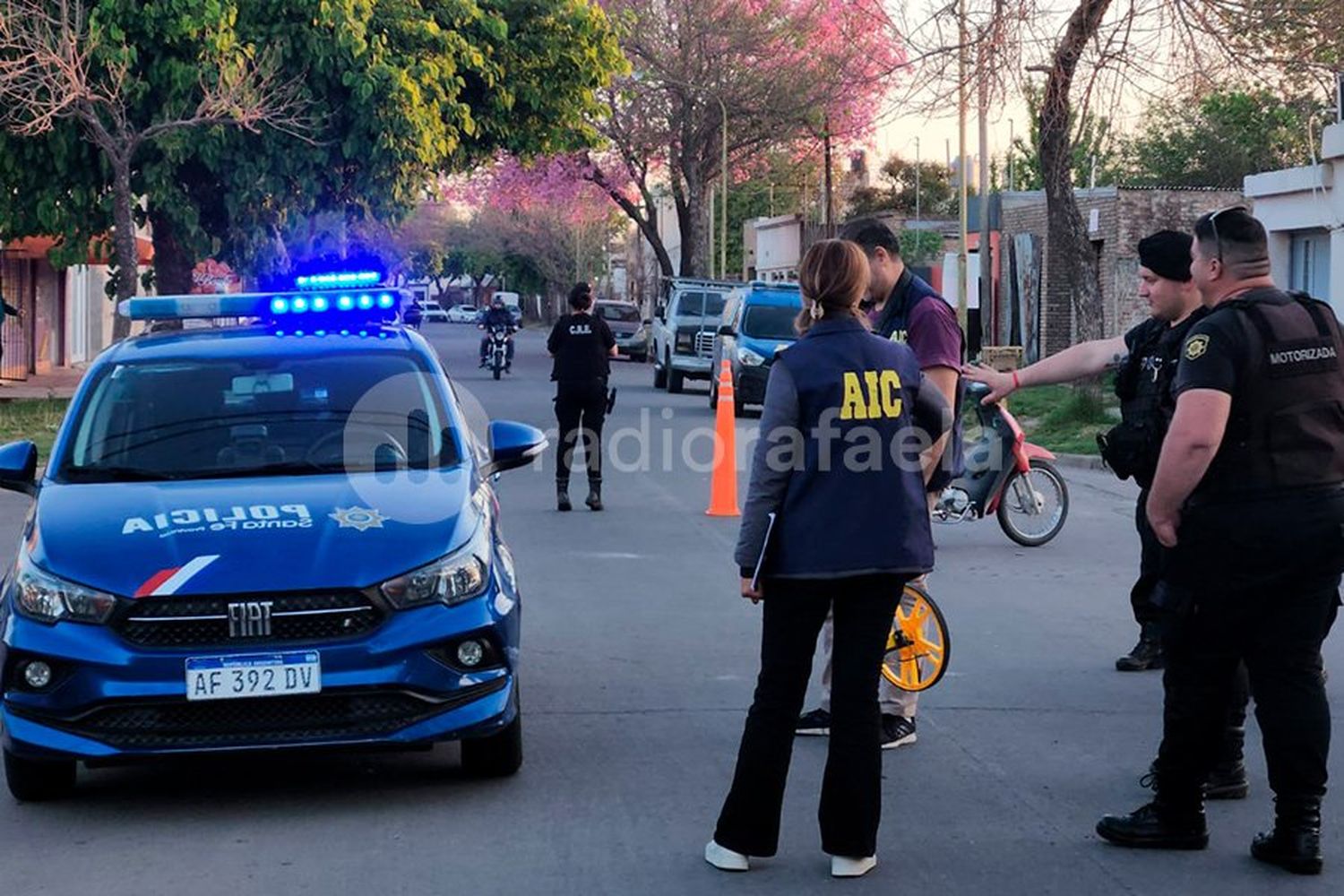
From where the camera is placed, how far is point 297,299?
8.03m

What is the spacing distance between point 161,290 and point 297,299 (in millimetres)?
22107

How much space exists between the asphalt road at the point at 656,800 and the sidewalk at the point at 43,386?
20949mm

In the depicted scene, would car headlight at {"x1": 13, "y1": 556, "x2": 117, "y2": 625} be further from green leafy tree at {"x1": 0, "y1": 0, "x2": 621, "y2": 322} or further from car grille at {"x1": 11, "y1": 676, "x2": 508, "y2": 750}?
green leafy tree at {"x1": 0, "y1": 0, "x2": 621, "y2": 322}

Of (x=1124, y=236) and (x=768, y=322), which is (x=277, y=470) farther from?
(x=1124, y=236)

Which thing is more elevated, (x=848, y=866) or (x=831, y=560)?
(x=831, y=560)

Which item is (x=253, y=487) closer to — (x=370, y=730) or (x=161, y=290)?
(x=370, y=730)

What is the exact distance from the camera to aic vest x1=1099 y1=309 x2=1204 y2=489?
259 inches

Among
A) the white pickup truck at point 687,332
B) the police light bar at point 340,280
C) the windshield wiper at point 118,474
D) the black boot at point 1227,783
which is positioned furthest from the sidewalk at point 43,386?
A: the black boot at point 1227,783

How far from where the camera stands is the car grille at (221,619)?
5.84 m

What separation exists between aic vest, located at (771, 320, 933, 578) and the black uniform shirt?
989cm

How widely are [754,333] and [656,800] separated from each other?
71.8 feet

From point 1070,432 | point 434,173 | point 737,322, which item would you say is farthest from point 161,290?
point 1070,432

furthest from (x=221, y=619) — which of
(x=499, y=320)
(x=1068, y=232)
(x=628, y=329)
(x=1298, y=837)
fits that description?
(x=628, y=329)

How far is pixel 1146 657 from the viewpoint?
28.6 feet
